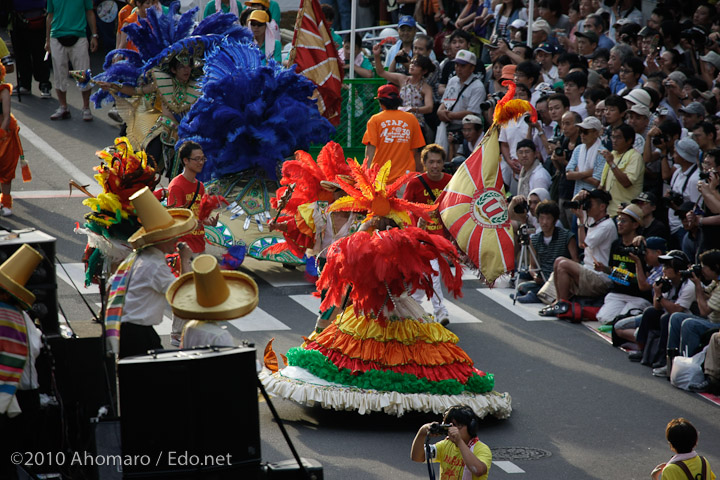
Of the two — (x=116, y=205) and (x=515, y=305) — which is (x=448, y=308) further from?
(x=116, y=205)

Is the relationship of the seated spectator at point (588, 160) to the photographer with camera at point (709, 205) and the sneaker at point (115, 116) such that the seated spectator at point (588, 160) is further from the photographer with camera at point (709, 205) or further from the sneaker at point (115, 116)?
the sneaker at point (115, 116)

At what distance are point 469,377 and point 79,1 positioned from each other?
12.1m

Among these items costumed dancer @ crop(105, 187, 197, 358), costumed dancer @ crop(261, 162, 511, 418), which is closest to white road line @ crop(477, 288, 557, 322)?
costumed dancer @ crop(261, 162, 511, 418)

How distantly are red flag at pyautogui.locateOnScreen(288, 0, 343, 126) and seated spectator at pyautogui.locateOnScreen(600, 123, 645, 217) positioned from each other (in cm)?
475

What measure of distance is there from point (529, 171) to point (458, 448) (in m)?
6.76

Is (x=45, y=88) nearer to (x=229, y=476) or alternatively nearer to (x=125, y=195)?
(x=125, y=195)

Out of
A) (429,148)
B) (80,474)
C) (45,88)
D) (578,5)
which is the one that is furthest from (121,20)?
(80,474)

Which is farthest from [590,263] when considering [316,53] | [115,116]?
[115,116]

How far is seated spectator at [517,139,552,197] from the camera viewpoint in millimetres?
12781

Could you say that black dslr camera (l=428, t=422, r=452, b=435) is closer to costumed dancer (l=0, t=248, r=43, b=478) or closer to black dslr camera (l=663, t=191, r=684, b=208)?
costumed dancer (l=0, t=248, r=43, b=478)

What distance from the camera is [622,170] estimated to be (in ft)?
39.4

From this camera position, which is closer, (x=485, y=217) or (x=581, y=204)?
(x=485, y=217)

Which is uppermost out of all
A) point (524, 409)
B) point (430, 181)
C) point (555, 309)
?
point (430, 181)

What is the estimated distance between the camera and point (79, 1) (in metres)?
18.1
